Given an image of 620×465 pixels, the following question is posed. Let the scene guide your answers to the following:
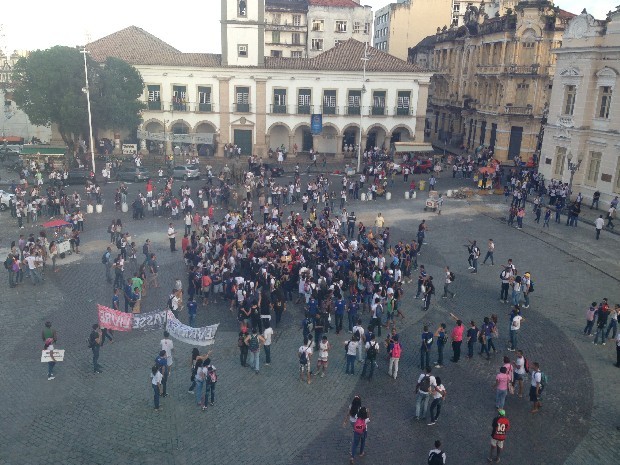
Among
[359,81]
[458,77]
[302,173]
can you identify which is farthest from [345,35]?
[302,173]

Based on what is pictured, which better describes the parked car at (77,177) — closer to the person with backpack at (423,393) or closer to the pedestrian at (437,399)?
the person with backpack at (423,393)

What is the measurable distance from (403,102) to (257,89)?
14576mm

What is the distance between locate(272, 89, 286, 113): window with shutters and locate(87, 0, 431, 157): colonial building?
0.32ft

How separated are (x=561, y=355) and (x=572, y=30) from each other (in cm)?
2811

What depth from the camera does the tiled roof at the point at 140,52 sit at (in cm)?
5319

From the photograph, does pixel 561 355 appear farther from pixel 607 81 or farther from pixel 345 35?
pixel 345 35

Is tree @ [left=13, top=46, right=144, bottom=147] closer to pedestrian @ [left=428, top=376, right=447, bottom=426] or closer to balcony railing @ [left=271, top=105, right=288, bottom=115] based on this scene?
balcony railing @ [left=271, top=105, right=288, bottom=115]

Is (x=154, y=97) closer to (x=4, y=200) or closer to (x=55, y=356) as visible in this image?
(x=4, y=200)

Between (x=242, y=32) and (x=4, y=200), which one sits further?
(x=242, y=32)

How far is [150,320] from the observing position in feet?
61.7

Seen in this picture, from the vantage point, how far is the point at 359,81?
5441 cm

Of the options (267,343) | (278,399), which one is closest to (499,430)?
(278,399)

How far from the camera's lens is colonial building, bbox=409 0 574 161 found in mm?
48809

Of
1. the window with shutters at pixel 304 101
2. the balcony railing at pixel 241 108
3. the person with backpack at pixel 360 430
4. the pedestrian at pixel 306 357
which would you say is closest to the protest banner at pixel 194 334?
the pedestrian at pixel 306 357
